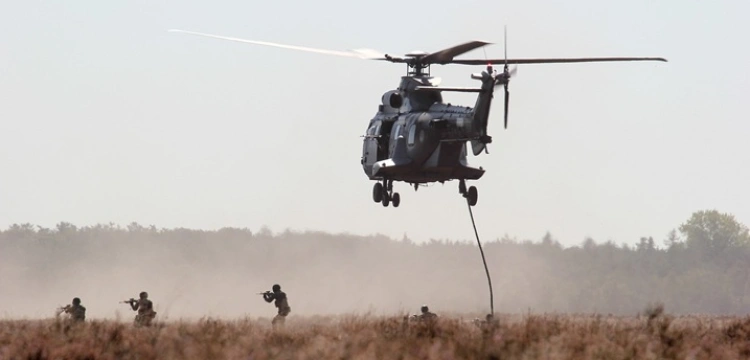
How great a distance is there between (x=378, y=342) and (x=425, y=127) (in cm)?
1920

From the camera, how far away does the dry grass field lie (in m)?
24.2

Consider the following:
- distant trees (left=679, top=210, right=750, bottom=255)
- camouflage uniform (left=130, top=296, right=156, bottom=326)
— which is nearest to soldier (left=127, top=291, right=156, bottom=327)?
camouflage uniform (left=130, top=296, right=156, bottom=326)

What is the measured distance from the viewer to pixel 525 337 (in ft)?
85.9

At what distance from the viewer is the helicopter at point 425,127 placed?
41.4 m

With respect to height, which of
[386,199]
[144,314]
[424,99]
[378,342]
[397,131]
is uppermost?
[424,99]

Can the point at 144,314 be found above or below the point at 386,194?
below

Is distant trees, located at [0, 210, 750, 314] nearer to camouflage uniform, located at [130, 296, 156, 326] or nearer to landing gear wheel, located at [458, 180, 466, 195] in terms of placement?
landing gear wheel, located at [458, 180, 466, 195]

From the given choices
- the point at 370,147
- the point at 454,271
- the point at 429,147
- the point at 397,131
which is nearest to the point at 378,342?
the point at 429,147

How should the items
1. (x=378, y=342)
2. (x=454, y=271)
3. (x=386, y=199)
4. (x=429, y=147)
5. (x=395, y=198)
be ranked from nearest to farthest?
1. (x=378, y=342)
2. (x=429, y=147)
3. (x=395, y=198)
4. (x=386, y=199)
5. (x=454, y=271)

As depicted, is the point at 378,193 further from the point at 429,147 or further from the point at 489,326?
the point at 489,326

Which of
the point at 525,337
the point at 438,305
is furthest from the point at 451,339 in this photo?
the point at 438,305

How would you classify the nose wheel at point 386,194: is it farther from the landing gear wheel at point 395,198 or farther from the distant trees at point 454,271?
the distant trees at point 454,271

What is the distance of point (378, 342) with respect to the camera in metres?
25.1

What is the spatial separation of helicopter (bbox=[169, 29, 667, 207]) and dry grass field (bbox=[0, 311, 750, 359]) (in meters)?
12.6
